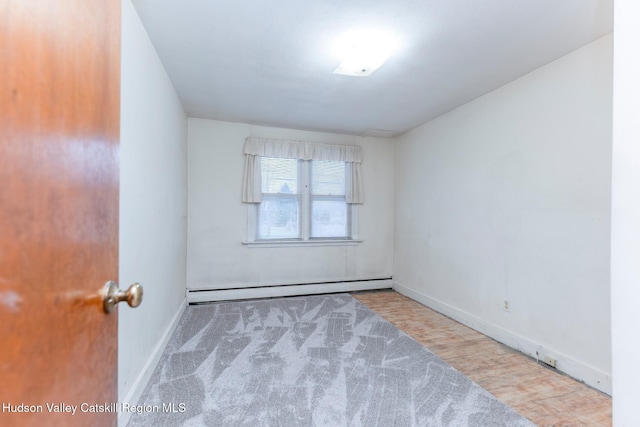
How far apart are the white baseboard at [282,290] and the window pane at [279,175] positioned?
1326 millimetres

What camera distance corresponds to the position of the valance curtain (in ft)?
12.6

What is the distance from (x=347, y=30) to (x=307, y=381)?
91.2 inches

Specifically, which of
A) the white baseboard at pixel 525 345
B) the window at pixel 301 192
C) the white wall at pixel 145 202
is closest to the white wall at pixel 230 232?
the window at pixel 301 192

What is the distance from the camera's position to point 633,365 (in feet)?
2.26

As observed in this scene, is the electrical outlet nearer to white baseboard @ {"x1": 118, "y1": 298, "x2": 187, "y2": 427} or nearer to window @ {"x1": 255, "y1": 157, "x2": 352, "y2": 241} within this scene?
window @ {"x1": 255, "y1": 157, "x2": 352, "y2": 241}

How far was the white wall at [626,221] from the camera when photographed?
686mm

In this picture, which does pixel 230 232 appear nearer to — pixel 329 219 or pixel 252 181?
pixel 252 181

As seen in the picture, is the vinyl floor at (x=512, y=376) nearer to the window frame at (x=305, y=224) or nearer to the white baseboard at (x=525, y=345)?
Result: the white baseboard at (x=525, y=345)

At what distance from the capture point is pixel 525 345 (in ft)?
7.95

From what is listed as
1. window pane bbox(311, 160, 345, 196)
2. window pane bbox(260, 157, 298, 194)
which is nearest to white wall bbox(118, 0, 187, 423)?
window pane bbox(260, 157, 298, 194)

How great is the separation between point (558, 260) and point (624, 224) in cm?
187

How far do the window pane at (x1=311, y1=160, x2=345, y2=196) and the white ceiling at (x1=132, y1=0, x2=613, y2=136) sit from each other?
3.62ft

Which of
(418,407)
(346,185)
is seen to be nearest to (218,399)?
(418,407)

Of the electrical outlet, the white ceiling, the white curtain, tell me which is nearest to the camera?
the white ceiling
